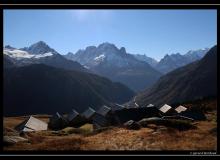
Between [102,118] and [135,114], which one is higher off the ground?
[135,114]

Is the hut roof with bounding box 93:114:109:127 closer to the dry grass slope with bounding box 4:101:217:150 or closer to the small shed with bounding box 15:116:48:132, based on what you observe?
the small shed with bounding box 15:116:48:132

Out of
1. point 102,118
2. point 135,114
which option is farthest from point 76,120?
point 135,114

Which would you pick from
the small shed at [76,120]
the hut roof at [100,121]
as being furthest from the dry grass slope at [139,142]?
the small shed at [76,120]

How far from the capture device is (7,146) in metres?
27.5

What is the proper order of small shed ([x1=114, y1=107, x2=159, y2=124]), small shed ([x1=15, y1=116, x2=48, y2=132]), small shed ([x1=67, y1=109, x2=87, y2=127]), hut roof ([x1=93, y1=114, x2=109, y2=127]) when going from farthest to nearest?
small shed ([x1=67, y1=109, x2=87, y2=127]), hut roof ([x1=93, y1=114, x2=109, y2=127]), small shed ([x1=114, y1=107, x2=159, y2=124]), small shed ([x1=15, y1=116, x2=48, y2=132])

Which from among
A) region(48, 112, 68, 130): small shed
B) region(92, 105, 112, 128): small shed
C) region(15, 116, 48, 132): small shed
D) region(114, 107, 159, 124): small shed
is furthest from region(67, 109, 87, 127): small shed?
region(114, 107, 159, 124): small shed

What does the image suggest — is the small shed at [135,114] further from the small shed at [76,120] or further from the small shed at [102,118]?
the small shed at [76,120]

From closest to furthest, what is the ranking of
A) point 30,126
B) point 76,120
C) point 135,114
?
point 135,114 → point 30,126 → point 76,120

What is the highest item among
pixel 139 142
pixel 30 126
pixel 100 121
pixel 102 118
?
pixel 102 118

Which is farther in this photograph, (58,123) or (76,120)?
(76,120)

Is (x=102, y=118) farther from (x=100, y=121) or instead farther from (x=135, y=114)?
(x=135, y=114)
